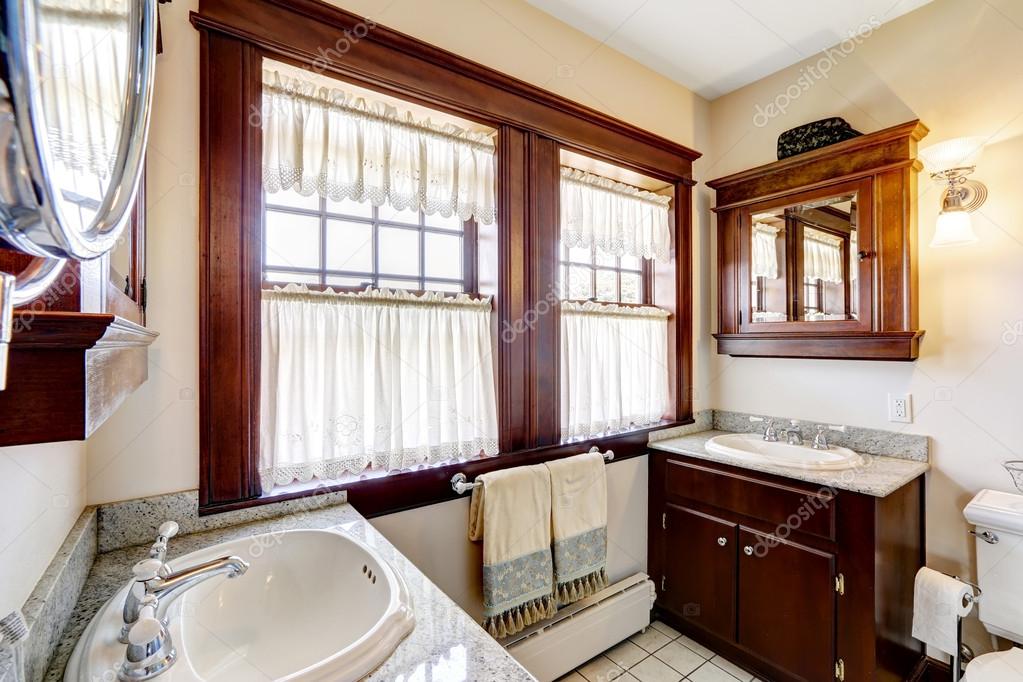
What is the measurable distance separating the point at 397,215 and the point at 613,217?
108 cm

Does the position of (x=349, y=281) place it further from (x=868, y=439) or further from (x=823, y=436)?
(x=868, y=439)

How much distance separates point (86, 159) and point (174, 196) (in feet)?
3.31

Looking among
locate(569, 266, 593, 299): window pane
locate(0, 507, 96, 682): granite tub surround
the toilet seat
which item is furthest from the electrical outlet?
locate(0, 507, 96, 682): granite tub surround

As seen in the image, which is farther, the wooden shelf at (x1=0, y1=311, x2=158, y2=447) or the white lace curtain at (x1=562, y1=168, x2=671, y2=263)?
the white lace curtain at (x1=562, y1=168, x2=671, y2=263)

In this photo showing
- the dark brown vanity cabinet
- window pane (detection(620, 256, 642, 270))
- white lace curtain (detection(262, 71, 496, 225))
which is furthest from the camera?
window pane (detection(620, 256, 642, 270))

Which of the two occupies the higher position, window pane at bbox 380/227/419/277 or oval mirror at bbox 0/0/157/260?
window pane at bbox 380/227/419/277

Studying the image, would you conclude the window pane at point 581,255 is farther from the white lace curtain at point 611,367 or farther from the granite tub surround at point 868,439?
the granite tub surround at point 868,439

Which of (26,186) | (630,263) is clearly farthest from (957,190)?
(26,186)

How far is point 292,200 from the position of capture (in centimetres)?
152

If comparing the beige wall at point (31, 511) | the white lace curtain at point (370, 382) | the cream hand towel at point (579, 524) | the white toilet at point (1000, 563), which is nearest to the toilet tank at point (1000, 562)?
the white toilet at point (1000, 563)

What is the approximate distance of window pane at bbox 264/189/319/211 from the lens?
1.48 m

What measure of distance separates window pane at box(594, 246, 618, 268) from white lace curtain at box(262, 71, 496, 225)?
0.70 m

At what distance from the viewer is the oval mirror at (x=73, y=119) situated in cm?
28

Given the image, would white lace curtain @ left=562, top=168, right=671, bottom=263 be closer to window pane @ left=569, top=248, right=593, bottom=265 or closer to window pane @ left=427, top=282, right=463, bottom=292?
window pane @ left=569, top=248, right=593, bottom=265
